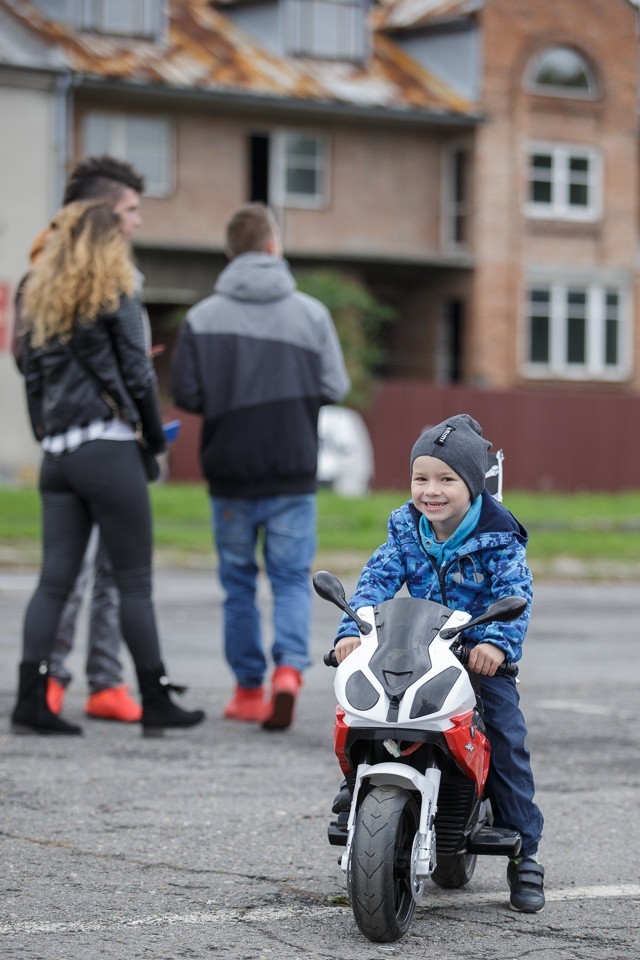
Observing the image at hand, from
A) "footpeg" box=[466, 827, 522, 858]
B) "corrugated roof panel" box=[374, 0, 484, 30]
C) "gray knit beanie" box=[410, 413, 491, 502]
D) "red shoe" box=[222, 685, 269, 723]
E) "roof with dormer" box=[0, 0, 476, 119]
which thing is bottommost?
A: "red shoe" box=[222, 685, 269, 723]

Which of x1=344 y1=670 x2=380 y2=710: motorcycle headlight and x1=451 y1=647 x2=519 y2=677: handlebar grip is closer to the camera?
x1=344 y1=670 x2=380 y2=710: motorcycle headlight

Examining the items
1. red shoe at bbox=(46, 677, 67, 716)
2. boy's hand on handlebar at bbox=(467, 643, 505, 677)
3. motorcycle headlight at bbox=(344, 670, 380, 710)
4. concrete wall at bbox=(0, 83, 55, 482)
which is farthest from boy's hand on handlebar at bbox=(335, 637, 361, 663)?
concrete wall at bbox=(0, 83, 55, 482)

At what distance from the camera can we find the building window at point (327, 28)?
120 ft

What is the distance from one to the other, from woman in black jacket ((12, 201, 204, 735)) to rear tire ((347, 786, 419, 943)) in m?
2.89

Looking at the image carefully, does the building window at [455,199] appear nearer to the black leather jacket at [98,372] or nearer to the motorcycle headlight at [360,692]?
the black leather jacket at [98,372]

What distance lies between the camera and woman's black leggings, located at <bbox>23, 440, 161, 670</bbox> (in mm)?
6680

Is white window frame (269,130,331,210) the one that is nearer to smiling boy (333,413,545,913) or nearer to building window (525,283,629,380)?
building window (525,283,629,380)

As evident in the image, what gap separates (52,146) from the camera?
30.8 metres

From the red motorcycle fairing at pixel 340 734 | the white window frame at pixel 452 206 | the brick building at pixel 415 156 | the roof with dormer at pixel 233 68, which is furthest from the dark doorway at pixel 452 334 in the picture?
the red motorcycle fairing at pixel 340 734

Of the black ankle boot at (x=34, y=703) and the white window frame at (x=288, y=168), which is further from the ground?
the white window frame at (x=288, y=168)

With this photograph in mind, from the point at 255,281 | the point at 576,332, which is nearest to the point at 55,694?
the point at 255,281

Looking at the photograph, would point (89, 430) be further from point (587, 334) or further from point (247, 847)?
point (587, 334)

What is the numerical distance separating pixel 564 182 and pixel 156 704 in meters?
32.6

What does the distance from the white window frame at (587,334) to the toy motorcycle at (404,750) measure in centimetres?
3410
